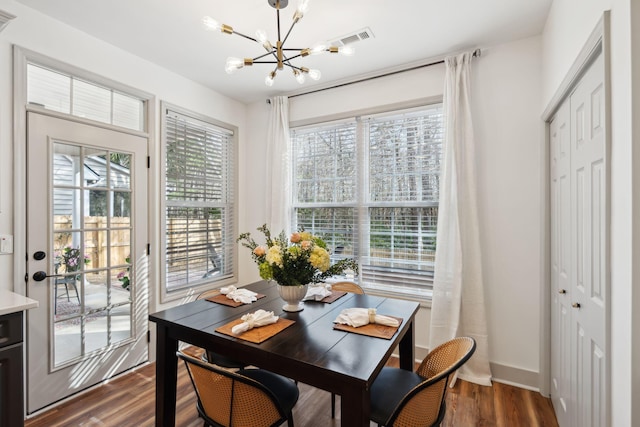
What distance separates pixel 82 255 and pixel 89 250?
62 mm

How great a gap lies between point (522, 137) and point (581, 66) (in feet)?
3.62

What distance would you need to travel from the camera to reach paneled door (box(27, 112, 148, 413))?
2172 millimetres

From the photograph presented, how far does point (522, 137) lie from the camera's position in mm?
2479

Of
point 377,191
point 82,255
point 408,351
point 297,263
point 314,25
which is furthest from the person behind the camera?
point 377,191

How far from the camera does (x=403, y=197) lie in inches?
119

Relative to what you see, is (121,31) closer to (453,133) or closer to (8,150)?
(8,150)

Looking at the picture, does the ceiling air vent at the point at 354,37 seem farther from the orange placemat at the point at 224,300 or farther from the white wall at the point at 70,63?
the orange placemat at the point at 224,300


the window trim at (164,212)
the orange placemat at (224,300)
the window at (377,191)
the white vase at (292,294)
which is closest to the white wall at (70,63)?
the window trim at (164,212)

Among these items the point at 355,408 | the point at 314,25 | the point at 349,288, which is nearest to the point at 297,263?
the point at 355,408

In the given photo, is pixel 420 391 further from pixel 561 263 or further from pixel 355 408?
pixel 561 263

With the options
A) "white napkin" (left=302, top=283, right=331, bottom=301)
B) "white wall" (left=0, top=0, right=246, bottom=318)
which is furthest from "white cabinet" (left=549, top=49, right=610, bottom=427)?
"white wall" (left=0, top=0, right=246, bottom=318)

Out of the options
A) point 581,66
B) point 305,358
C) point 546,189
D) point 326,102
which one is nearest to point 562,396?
point 546,189

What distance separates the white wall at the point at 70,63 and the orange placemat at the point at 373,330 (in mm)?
2132

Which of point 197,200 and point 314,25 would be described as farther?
point 197,200
